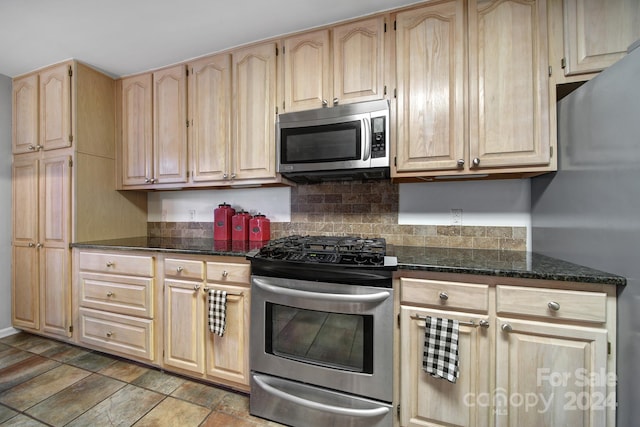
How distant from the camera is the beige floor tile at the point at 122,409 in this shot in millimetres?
1428

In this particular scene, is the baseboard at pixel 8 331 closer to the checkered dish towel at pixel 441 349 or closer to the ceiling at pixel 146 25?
the ceiling at pixel 146 25

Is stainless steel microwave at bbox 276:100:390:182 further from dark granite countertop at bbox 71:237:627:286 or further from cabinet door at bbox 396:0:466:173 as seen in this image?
dark granite countertop at bbox 71:237:627:286

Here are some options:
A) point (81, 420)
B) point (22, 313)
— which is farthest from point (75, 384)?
point (22, 313)

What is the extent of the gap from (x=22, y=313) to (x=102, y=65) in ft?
7.61

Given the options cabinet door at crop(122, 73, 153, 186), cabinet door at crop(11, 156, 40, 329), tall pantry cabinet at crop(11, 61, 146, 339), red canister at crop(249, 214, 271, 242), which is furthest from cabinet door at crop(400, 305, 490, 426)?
cabinet door at crop(11, 156, 40, 329)

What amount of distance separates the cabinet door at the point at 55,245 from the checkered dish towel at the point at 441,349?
107 inches

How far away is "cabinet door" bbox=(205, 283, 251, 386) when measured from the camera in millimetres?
1598

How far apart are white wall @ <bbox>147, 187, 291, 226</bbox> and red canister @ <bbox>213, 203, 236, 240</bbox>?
0.40 ft

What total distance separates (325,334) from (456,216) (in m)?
1.18

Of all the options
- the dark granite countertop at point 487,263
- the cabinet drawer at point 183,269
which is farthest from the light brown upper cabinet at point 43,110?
the cabinet drawer at point 183,269

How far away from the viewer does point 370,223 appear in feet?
6.42

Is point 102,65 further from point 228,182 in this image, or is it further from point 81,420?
point 81,420

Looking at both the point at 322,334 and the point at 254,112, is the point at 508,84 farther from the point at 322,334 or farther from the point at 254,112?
the point at 322,334

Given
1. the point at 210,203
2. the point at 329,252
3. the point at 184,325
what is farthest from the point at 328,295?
the point at 210,203
